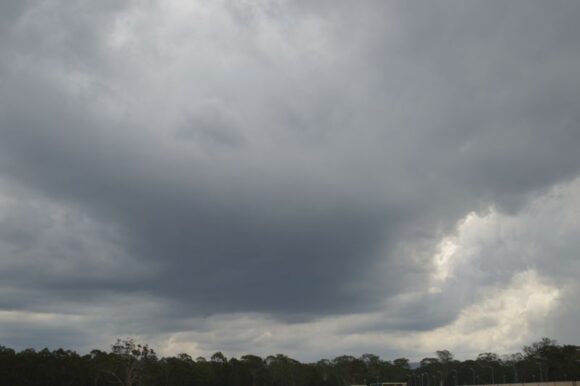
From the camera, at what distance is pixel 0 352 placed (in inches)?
7190

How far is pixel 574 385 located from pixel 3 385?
531ft

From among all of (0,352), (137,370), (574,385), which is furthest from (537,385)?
(0,352)

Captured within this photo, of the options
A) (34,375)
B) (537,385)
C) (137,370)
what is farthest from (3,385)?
(537,385)

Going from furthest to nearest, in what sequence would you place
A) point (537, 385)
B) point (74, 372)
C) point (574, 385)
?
point (74, 372)
point (537, 385)
point (574, 385)

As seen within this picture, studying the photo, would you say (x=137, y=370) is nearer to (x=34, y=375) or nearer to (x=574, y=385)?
(x=34, y=375)

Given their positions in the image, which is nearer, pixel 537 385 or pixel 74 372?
pixel 537 385

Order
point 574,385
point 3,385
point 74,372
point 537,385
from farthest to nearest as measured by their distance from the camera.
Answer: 1. point 74,372
2. point 3,385
3. point 537,385
4. point 574,385

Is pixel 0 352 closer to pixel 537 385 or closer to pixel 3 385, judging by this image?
pixel 3 385

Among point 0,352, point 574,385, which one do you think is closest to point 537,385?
point 574,385

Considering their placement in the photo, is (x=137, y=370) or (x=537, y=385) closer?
(x=537, y=385)

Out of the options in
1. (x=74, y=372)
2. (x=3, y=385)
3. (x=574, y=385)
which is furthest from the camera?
(x=74, y=372)

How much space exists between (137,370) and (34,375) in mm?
33384

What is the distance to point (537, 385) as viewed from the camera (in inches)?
6127

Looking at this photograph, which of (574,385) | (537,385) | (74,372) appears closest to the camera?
(574,385)
